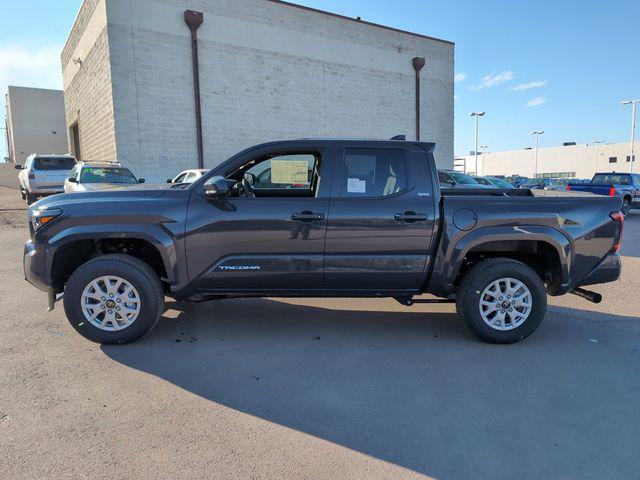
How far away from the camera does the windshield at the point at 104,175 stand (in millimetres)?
12008

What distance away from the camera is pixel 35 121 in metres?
Answer: 50.9

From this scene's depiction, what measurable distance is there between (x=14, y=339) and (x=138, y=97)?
13854 millimetres

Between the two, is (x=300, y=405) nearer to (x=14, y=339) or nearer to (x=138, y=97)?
(x=14, y=339)

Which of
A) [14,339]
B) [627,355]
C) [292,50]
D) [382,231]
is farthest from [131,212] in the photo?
[292,50]

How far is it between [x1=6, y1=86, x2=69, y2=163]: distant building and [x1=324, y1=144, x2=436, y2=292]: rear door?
5565 cm

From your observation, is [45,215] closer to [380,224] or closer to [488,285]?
[380,224]

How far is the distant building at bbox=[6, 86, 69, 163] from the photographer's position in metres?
49.9

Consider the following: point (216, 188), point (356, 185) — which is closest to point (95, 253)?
point (216, 188)

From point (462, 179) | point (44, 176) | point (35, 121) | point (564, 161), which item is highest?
point (35, 121)

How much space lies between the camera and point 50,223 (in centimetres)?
414

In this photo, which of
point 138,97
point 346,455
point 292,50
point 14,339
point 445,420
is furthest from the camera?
point 292,50

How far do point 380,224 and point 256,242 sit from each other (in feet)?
3.84

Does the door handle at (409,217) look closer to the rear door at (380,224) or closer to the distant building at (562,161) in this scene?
the rear door at (380,224)

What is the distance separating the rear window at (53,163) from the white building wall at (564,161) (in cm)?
6803
